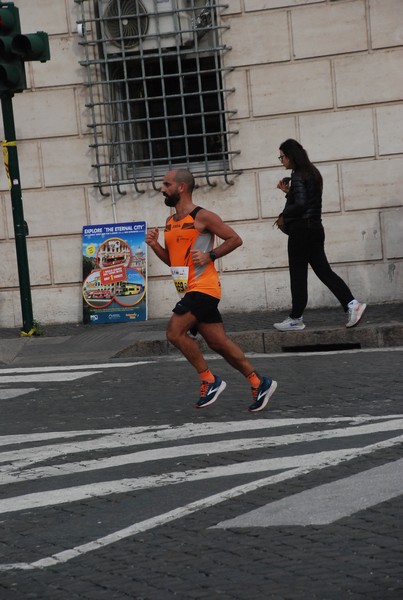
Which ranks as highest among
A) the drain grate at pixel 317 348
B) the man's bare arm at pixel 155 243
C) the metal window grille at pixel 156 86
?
the metal window grille at pixel 156 86

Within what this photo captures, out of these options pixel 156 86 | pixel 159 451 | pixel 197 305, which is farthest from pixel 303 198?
pixel 159 451

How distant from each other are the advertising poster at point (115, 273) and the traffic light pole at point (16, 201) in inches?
51.0

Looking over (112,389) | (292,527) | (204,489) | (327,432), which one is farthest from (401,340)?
(292,527)

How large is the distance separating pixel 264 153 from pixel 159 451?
25.6 ft

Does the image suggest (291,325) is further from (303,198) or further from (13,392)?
(13,392)

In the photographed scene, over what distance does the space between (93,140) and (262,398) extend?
7.07m

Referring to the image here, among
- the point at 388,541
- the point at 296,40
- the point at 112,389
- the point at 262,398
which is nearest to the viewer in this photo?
the point at 388,541

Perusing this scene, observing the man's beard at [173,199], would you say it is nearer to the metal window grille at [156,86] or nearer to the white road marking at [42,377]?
the white road marking at [42,377]

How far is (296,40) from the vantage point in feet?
48.6

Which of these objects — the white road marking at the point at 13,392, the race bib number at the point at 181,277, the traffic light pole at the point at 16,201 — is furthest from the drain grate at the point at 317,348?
the race bib number at the point at 181,277

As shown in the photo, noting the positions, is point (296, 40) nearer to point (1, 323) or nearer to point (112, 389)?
point (1, 323)

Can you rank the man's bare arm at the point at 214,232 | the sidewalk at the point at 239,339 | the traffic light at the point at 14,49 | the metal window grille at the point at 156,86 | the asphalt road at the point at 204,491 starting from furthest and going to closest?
1. the metal window grille at the point at 156,86
2. the traffic light at the point at 14,49
3. the sidewalk at the point at 239,339
4. the man's bare arm at the point at 214,232
5. the asphalt road at the point at 204,491

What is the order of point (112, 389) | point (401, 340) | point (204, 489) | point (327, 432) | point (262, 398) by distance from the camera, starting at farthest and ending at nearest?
point (401, 340) → point (112, 389) → point (262, 398) → point (327, 432) → point (204, 489)

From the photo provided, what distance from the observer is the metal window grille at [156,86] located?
15094 millimetres
